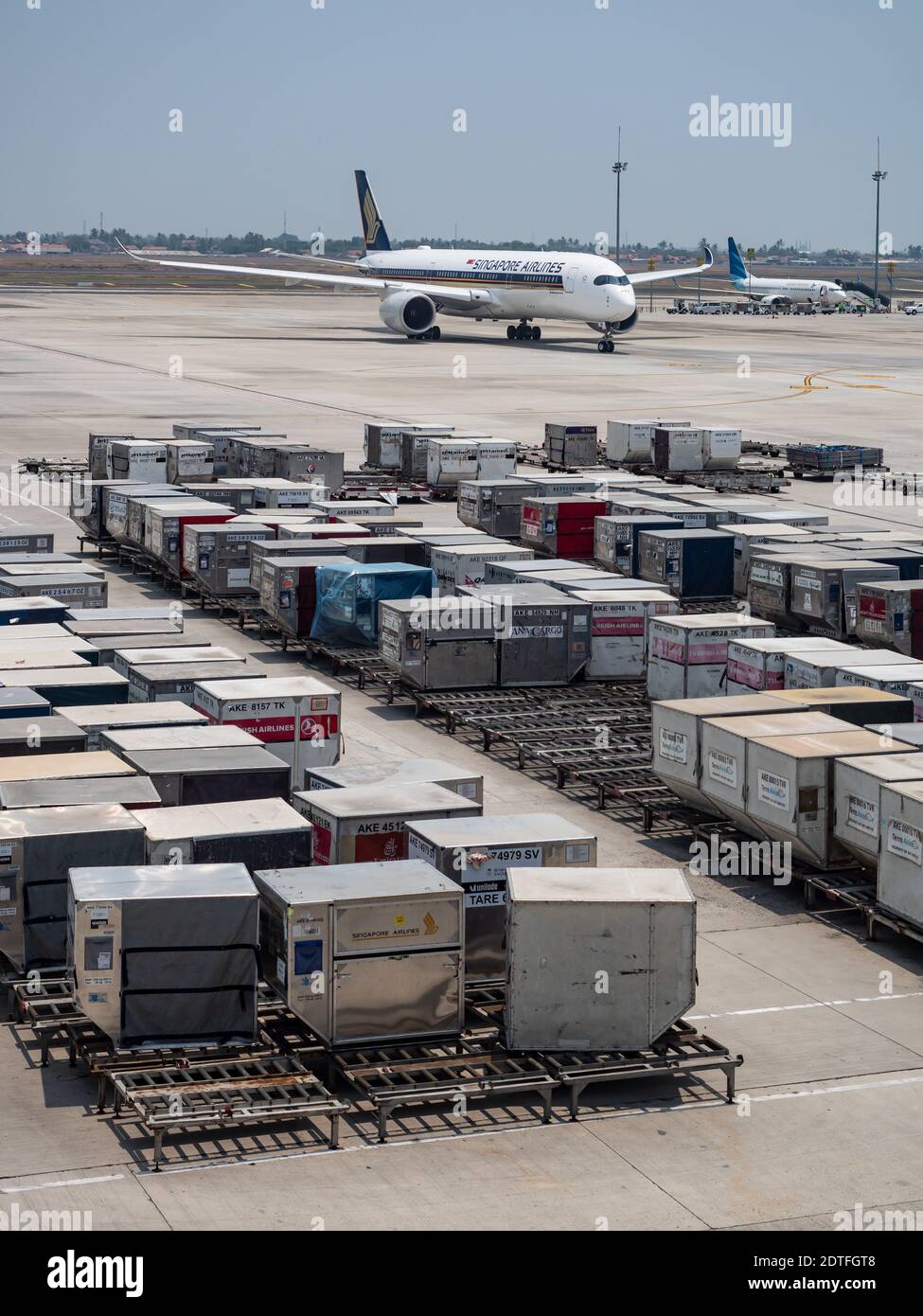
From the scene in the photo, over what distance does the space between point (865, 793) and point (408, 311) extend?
80933 mm

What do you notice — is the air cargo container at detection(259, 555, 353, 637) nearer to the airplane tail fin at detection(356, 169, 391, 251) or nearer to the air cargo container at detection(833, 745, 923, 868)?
the air cargo container at detection(833, 745, 923, 868)

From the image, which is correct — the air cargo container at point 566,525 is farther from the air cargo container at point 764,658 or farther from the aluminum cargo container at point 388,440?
the aluminum cargo container at point 388,440

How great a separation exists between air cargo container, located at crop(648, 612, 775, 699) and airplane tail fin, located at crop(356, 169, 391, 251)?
3692 inches

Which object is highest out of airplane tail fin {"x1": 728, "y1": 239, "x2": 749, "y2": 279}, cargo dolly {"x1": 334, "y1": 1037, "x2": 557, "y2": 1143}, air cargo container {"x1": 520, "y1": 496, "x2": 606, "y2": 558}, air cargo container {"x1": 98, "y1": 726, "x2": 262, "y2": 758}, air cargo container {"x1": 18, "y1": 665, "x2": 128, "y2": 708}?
airplane tail fin {"x1": 728, "y1": 239, "x2": 749, "y2": 279}

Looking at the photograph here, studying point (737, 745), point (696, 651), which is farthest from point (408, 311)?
point (737, 745)

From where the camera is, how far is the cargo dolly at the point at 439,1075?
43.7ft

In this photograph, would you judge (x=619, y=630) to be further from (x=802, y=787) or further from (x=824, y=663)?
(x=802, y=787)

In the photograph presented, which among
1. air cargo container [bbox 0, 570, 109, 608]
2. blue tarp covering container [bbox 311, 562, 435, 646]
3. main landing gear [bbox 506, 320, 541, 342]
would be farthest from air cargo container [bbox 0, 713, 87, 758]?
main landing gear [bbox 506, 320, 541, 342]

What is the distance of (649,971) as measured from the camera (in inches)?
553

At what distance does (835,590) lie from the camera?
1089 inches

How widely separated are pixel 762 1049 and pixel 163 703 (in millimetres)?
8060

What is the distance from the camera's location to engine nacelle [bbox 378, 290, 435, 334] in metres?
95.2

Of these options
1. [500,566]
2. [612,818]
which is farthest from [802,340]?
[612,818]

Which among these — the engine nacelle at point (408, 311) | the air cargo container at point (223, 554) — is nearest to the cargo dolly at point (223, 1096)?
the air cargo container at point (223, 554)
